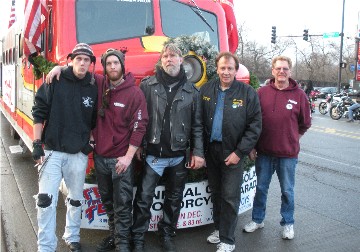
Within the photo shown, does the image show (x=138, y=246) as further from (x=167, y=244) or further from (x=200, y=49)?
(x=200, y=49)

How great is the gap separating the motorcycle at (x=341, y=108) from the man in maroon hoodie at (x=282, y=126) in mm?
15926

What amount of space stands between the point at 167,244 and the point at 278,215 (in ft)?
6.12

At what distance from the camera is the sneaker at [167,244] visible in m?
4.34

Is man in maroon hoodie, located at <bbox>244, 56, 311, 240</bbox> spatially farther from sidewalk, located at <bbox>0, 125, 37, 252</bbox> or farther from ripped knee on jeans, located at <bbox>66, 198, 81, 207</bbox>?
sidewalk, located at <bbox>0, 125, 37, 252</bbox>

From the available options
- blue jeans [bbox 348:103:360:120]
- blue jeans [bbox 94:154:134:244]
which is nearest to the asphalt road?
blue jeans [bbox 94:154:134:244]

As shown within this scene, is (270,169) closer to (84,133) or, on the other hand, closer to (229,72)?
(229,72)

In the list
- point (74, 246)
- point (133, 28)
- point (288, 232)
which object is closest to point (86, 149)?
point (74, 246)

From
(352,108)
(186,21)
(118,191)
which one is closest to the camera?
(118,191)

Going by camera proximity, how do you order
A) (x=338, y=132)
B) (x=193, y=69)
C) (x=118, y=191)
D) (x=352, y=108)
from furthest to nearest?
(x=352, y=108), (x=338, y=132), (x=193, y=69), (x=118, y=191)

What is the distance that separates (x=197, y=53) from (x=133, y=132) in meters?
1.16

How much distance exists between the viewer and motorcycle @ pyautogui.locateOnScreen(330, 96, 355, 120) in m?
19.5

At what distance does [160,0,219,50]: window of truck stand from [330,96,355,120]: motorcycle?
14.8 meters

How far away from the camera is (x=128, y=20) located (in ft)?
18.0

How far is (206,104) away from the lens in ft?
14.0
